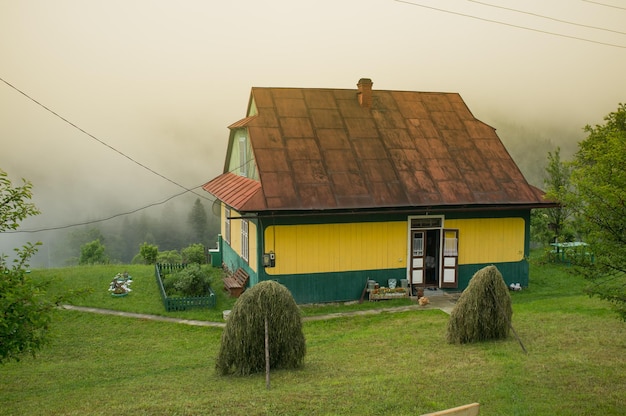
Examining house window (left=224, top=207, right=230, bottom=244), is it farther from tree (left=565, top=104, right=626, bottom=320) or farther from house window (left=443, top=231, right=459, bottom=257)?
tree (left=565, top=104, right=626, bottom=320)

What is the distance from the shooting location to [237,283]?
19.3 metres

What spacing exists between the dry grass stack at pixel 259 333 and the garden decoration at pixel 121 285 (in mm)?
10705

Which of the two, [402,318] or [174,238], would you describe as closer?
[402,318]

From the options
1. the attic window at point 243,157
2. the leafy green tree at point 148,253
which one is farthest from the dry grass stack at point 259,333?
the leafy green tree at point 148,253

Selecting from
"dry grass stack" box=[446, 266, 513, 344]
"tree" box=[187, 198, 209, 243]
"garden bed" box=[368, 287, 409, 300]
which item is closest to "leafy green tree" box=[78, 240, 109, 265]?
"garden bed" box=[368, 287, 409, 300]

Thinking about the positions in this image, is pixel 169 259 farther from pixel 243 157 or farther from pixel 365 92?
pixel 365 92

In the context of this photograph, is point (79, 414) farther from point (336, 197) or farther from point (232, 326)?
point (336, 197)

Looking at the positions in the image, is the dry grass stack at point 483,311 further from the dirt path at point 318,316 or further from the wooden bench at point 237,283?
the wooden bench at point 237,283

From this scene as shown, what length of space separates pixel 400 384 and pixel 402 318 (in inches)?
280

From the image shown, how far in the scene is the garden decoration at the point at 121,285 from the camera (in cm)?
2005

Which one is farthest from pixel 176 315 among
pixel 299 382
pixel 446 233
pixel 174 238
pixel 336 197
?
pixel 174 238

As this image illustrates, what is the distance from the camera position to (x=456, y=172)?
790 inches

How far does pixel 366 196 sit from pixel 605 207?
10237 millimetres

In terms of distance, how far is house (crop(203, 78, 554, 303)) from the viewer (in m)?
17.8
